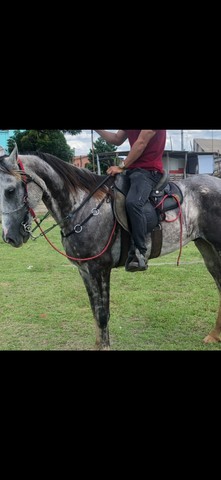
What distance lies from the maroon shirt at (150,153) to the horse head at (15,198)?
3.24 ft

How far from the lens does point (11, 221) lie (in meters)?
2.87

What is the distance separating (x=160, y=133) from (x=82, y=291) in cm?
317

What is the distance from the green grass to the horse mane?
170 cm

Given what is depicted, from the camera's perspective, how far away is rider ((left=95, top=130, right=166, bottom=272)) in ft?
10.2

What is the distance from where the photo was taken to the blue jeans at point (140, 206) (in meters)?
3.13

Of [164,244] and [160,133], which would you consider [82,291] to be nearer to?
[164,244]

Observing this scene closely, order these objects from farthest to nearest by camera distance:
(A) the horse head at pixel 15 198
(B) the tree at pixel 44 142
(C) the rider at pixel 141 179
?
(B) the tree at pixel 44 142 → (C) the rider at pixel 141 179 → (A) the horse head at pixel 15 198

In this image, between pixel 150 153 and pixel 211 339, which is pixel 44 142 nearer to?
pixel 150 153

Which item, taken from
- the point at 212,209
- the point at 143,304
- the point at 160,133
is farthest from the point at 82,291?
the point at 160,133

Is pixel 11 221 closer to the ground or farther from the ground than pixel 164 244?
farther from the ground

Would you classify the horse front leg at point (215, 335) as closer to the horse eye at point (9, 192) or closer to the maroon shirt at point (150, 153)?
the maroon shirt at point (150, 153)

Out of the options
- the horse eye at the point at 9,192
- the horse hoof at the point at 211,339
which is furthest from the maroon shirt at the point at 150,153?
the horse hoof at the point at 211,339

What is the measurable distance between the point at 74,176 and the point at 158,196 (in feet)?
2.66

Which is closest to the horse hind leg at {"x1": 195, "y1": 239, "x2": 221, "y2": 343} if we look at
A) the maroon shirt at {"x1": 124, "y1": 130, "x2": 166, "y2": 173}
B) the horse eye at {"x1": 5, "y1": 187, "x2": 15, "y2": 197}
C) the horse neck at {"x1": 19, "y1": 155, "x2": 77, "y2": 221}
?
the maroon shirt at {"x1": 124, "y1": 130, "x2": 166, "y2": 173}
